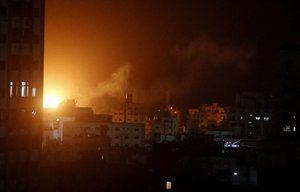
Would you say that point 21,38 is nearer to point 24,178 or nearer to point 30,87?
point 30,87

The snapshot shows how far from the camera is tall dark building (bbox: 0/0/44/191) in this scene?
1308cm

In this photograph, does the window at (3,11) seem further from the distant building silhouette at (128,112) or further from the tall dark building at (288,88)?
the distant building silhouette at (128,112)

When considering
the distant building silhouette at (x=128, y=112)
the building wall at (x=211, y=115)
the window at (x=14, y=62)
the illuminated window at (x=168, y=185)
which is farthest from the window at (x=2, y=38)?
the building wall at (x=211, y=115)

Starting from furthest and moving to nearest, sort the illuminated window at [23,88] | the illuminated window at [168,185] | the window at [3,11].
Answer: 1. the illuminated window at [168,185]
2. the illuminated window at [23,88]
3. the window at [3,11]

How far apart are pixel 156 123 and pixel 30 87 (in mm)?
36038

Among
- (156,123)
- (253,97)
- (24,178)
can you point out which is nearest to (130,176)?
(24,178)

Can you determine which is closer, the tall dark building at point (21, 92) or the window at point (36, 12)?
the tall dark building at point (21, 92)

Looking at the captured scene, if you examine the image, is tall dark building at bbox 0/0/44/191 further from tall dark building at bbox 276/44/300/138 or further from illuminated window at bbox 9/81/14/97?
tall dark building at bbox 276/44/300/138

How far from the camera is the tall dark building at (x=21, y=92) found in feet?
42.9

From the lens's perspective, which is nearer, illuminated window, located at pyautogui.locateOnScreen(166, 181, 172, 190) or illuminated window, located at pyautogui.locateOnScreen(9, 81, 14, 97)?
illuminated window, located at pyautogui.locateOnScreen(9, 81, 14, 97)

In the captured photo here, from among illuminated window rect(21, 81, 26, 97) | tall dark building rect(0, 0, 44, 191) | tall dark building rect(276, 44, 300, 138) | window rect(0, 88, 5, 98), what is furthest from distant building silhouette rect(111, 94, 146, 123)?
window rect(0, 88, 5, 98)

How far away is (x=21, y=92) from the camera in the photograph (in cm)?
1348

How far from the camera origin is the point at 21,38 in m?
13.3

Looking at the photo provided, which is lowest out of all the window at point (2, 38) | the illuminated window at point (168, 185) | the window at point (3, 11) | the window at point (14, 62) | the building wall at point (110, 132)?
the illuminated window at point (168, 185)
